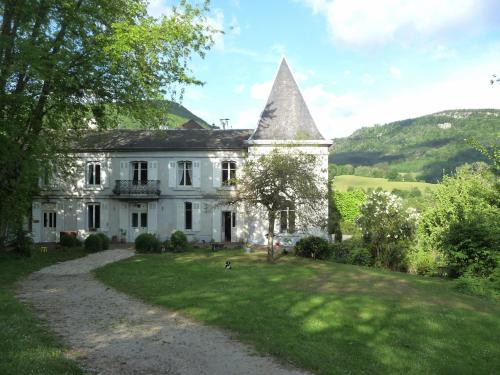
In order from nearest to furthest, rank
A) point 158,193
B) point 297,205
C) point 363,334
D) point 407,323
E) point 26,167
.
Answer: point 363,334 < point 407,323 < point 26,167 < point 297,205 < point 158,193

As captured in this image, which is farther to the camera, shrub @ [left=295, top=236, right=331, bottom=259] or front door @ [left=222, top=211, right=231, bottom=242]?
front door @ [left=222, top=211, right=231, bottom=242]

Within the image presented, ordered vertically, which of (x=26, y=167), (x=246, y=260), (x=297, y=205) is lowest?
(x=246, y=260)

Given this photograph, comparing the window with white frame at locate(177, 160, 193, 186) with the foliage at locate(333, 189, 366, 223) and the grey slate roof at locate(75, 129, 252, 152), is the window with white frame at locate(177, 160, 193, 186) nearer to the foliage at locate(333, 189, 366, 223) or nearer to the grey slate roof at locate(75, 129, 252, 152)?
Answer: the grey slate roof at locate(75, 129, 252, 152)

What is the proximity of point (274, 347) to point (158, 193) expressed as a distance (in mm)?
20831

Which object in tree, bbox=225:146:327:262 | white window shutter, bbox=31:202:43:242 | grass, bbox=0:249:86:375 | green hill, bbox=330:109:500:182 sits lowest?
grass, bbox=0:249:86:375

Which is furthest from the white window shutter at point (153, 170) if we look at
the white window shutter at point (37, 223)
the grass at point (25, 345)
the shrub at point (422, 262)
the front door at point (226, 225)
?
the shrub at point (422, 262)

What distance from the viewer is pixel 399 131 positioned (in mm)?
92375

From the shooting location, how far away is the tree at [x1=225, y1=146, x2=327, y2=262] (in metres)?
17.8

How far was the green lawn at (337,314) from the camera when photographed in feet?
23.7

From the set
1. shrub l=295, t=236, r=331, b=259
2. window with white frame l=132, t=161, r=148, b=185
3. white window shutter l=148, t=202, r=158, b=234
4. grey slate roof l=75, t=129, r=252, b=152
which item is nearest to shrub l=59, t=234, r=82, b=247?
white window shutter l=148, t=202, r=158, b=234

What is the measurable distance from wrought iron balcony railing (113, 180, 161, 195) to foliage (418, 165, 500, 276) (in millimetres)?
16004

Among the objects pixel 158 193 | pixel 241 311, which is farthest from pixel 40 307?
pixel 158 193

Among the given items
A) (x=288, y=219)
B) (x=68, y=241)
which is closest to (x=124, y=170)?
(x=68, y=241)

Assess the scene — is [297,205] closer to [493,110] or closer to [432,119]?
[493,110]
